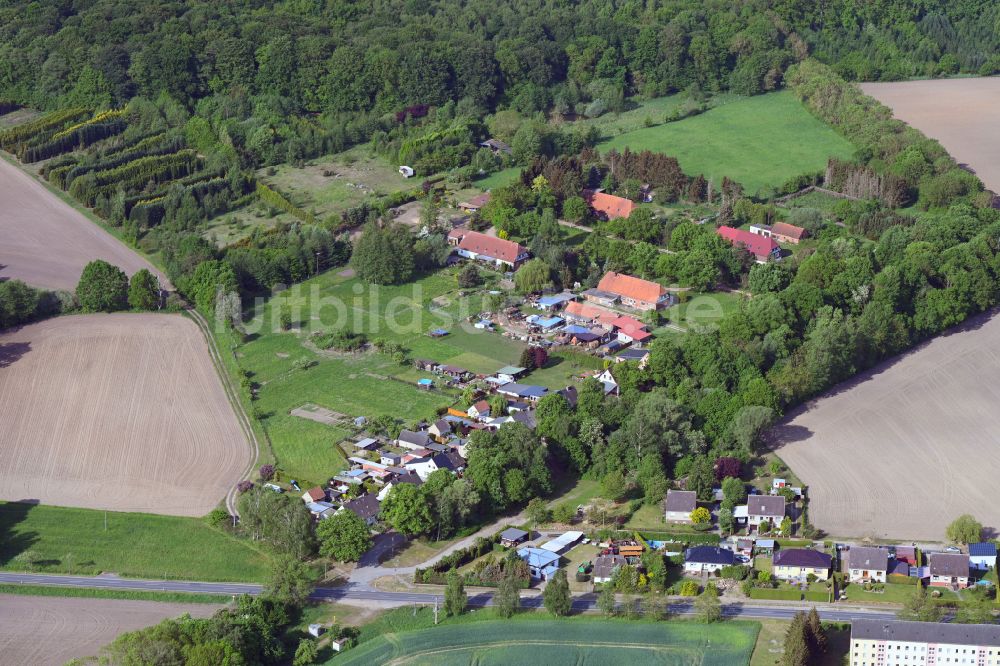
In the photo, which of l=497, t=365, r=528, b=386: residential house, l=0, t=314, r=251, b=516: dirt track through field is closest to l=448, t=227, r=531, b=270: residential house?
l=497, t=365, r=528, b=386: residential house

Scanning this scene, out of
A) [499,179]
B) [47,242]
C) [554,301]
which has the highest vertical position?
[47,242]

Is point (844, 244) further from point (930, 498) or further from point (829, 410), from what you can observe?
point (930, 498)

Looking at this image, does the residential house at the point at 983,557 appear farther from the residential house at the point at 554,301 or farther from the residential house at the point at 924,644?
the residential house at the point at 554,301

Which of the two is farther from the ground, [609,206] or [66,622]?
[609,206]

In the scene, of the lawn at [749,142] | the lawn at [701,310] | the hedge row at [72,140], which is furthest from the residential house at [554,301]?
the hedge row at [72,140]

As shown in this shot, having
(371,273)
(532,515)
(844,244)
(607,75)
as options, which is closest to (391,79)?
(607,75)

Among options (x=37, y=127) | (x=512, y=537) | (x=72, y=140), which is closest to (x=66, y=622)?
(x=512, y=537)

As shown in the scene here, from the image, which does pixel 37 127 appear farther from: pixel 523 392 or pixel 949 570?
pixel 949 570

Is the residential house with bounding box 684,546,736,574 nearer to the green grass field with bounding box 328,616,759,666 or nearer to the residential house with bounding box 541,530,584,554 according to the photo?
the green grass field with bounding box 328,616,759,666
